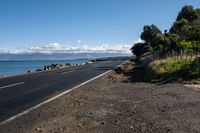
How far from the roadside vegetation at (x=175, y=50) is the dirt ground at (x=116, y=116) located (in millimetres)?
8309

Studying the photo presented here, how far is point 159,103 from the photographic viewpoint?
12641 mm

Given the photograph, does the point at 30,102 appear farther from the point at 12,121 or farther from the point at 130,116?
the point at 130,116

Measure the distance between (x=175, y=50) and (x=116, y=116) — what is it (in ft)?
134

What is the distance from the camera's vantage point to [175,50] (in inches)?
1965

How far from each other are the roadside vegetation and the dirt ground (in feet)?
27.3

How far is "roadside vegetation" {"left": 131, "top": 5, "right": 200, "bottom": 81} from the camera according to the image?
22.9 m

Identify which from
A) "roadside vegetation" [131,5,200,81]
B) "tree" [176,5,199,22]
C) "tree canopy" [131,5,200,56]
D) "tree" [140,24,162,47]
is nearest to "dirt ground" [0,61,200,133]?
"roadside vegetation" [131,5,200,81]

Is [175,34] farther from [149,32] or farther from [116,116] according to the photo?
[116,116]

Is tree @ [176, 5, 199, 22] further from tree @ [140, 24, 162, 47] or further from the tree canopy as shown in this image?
tree @ [140, 24, 162, 47]

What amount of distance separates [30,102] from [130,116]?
499 cm

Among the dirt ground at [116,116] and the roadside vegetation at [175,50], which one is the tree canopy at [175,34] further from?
the dirt ground at [116,116]

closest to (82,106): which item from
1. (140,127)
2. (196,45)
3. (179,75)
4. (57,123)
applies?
(57,123)

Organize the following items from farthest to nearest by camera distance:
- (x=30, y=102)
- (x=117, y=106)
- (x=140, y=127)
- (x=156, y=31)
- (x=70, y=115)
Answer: (x=156, y=31) → (x=30, y=102) → (x=117, y=106) → (x=70, y=115) → (x=140, y=127)

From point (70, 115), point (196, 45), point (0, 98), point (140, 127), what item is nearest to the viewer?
point (140, 127)
